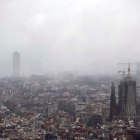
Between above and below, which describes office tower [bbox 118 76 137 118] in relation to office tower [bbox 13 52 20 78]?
below

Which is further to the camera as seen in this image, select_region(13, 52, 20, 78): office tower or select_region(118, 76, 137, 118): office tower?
select_region(13, 52, 20, 78): office tower

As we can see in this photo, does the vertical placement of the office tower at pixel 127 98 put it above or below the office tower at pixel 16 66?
below

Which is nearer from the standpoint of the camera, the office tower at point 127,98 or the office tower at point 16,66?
the office tower at point 127,98

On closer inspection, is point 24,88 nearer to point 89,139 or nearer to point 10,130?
point 10,130

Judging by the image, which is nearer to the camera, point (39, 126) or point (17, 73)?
point (39, 126)

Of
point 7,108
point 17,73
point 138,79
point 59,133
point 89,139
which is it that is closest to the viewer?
point 89,139

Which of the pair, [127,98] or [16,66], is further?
[16,66]

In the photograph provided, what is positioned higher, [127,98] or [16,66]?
[16,66]

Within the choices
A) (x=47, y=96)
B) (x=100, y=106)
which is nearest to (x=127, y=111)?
(x=100, y=106)
